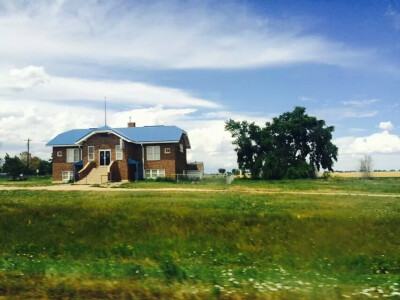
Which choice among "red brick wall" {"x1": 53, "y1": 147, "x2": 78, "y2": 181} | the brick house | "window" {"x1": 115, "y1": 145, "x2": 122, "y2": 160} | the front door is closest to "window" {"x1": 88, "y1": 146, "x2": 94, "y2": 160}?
the brick house

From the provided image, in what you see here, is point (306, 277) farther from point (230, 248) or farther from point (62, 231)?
point (62, 231)

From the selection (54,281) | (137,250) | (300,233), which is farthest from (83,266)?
(300,233)

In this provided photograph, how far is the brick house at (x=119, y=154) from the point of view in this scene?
50125mm

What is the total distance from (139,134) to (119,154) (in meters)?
5.93

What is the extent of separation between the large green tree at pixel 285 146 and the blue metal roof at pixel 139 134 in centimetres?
1329

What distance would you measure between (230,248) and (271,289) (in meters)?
5.26

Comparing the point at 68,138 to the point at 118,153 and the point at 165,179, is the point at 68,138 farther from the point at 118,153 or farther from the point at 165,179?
the point at 165,179

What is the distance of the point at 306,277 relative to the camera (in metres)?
7.74

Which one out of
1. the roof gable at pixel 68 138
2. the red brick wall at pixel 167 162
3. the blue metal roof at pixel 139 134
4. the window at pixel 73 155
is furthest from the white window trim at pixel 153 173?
the roof gable at pixel 68 138

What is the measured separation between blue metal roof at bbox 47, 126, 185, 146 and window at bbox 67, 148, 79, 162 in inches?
44.0

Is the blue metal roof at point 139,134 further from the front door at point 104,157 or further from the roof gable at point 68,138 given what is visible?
the front door at point 104,157

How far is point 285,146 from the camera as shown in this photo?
6272 cm

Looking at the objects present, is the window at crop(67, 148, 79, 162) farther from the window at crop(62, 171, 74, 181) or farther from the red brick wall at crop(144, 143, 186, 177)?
the red brick wall at crop(144, 143, 186, 177)

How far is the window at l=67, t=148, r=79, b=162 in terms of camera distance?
5697 cm
